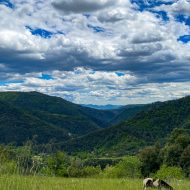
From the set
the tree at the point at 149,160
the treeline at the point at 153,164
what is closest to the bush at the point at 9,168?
the treeline at the point at 153,164

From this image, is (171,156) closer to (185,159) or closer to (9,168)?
(185,159)

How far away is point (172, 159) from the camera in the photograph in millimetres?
85688

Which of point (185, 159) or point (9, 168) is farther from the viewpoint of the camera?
point (185, 159)

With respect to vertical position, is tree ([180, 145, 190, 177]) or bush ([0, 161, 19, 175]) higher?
bush ([0, 161, 19, 175])

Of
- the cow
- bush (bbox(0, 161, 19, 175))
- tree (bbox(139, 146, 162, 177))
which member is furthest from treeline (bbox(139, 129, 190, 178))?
bush (bbox(0, 161, 19, 175))

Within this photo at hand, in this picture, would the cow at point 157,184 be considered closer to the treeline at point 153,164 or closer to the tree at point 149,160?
the treeline at point 153,164

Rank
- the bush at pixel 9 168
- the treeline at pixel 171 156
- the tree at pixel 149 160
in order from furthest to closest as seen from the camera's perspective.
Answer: the tree at pixel 149 160 → the treeline at pixel 171 156 → the bush at pixel 9 168

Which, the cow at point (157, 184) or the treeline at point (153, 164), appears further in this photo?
the treeline at point (153, 164)

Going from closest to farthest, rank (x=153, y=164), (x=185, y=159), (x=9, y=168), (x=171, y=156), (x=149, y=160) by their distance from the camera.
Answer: (x=9, y=168) → (x=185, y=159) → (x=171, y=156) → (x=149, y=160) → (x=153, y=164)

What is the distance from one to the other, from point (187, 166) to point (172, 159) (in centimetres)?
409

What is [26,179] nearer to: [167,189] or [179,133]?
[167,189]

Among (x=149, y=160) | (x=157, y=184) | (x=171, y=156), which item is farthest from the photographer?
(x=149, y=160)

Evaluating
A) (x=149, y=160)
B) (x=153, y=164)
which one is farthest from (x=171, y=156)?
(x=153, y=164)

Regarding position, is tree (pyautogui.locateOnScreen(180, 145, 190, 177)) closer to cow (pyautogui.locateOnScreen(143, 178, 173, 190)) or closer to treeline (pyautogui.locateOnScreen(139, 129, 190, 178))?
treeline (pyautogui.locateOnScreen(139, 129, 190, 178))
